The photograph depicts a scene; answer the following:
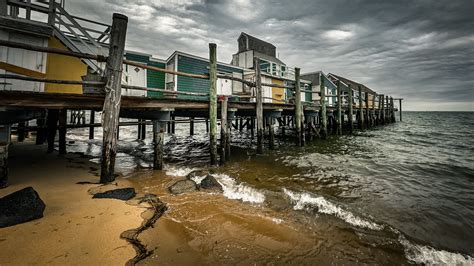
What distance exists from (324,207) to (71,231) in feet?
13.9

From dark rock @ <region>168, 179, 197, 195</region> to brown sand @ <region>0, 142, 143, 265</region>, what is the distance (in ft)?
3.89

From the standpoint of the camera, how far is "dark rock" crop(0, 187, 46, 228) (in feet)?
8.64

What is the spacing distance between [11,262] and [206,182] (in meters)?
3.44

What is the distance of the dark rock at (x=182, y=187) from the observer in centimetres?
475

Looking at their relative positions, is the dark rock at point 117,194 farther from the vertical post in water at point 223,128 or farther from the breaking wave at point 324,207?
the vertical post in water at point 223,128

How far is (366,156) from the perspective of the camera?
984cm

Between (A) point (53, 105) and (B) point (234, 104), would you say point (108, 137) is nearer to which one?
(A) point (53, 105)

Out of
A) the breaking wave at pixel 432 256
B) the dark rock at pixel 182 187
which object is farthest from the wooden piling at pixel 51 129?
the breaking wave at pixel 432 256

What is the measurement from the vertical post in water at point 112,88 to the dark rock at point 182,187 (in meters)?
1.52

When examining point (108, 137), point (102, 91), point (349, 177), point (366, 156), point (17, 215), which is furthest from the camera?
point (366, 156)

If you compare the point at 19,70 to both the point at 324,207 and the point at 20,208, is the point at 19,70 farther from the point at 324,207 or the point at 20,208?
the point at 324,207

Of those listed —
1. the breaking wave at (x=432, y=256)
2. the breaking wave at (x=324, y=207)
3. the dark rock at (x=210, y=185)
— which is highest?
the dark rock at (x=210, y=185)

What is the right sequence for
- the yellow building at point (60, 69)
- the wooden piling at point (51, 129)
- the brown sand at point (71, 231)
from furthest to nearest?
the wooden piling at point (51, 129) → the yellow building at point (60, 69) → the brown sand at point (71, 231)

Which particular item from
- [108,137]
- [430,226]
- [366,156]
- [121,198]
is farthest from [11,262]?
[366,156]
